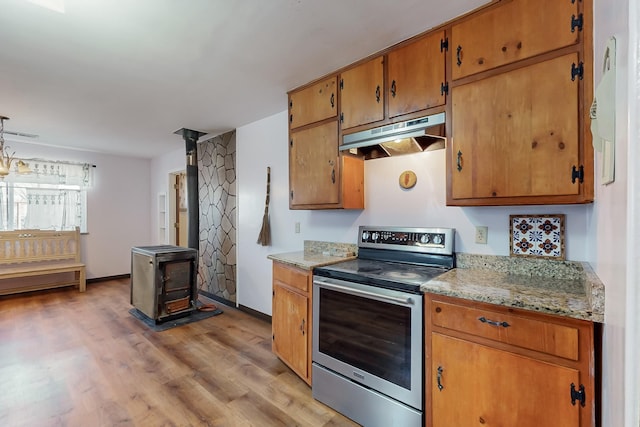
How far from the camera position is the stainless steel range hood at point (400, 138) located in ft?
5.70

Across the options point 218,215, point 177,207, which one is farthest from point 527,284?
point 177,207

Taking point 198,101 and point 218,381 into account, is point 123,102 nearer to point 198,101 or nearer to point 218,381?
point 198,101

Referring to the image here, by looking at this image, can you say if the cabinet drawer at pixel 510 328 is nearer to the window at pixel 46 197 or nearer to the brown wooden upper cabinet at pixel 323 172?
the brown wooden upper cabinet at pixel 323 172

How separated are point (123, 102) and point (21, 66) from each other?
A: 2.63 feet

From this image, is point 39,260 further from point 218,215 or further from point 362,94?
point 362,94

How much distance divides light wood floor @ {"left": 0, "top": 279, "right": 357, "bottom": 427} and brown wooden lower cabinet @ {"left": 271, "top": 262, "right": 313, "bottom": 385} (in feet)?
0.56

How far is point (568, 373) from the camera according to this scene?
1.11 m

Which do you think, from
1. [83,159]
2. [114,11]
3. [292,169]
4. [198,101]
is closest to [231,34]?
[114,11]

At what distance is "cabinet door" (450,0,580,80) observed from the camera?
4.41ft

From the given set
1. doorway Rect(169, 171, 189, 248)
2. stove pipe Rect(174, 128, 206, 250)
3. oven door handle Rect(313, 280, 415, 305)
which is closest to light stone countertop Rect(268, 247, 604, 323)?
oven door handle Rect(313, 280, 415, 305)

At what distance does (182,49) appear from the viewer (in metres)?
2.01

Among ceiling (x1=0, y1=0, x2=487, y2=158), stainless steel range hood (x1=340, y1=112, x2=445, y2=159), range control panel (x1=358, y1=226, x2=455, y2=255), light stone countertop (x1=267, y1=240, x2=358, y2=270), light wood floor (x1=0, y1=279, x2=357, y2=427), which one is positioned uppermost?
ceiling (x1=0, y1=0, x2=487, y2=158)

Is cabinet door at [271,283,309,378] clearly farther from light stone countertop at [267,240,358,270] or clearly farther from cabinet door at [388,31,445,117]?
cabinet door at [388,31,445,117]

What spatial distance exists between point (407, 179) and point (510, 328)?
4.00ft
